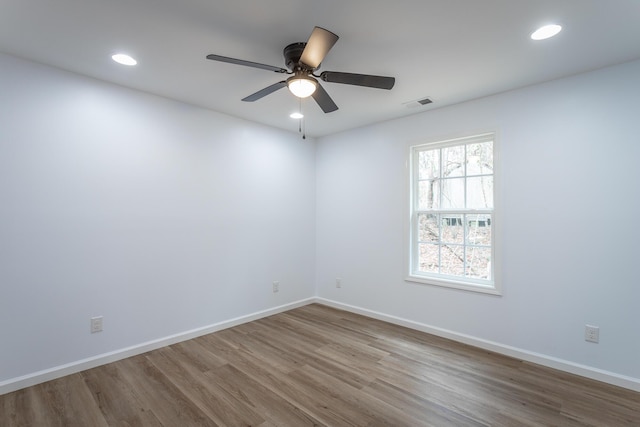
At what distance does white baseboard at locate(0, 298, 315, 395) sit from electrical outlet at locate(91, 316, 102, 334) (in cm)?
24

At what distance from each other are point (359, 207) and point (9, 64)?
145 inches

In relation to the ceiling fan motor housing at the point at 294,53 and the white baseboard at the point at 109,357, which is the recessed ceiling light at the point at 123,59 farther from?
the white baseboard at the point at 109,357

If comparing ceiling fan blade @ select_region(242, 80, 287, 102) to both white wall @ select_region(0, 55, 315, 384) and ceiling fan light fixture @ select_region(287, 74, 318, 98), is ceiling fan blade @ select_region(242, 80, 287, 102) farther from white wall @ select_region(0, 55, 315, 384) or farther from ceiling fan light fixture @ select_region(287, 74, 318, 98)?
white wall @ select_region(0, 55, 315, 384)

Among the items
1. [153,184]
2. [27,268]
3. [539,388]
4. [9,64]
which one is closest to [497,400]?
[539,388]

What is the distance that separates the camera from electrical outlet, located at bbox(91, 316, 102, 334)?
2.69 m

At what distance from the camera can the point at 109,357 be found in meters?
2.76

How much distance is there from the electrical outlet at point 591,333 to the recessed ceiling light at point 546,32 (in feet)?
7.70

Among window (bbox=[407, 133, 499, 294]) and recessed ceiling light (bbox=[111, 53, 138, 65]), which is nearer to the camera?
recessed ceiling light (bbox=[111, 53, 138, 65])

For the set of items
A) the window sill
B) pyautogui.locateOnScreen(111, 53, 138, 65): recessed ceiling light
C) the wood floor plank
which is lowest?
the wood floor plank

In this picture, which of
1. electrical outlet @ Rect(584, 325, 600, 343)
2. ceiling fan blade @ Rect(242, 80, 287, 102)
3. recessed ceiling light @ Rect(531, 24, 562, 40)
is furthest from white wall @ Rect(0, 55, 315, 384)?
electrical outlet @ Rect(584, 325, 600, 343)

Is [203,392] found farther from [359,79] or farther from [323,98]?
[359,79]

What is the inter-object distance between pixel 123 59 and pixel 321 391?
121 inches

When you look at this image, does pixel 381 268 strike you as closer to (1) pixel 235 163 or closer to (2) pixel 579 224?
(2) pixel 579 224

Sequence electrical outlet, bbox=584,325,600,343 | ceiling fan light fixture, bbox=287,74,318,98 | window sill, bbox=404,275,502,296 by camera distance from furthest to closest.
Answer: window sill, bbox=404,275,502,296 → electrical outlet, bbox=584,325,600,343 → ceiling fan light fixture, bbox=287,74,318,98
